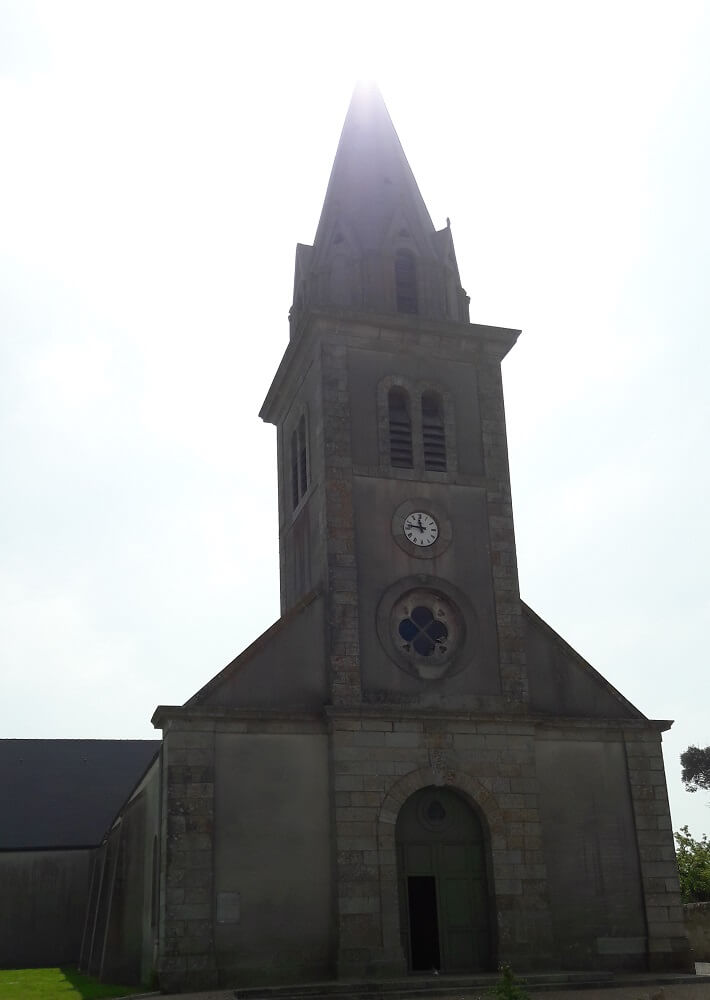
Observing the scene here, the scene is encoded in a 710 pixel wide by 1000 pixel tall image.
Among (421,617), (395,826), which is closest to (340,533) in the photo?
(421,617)

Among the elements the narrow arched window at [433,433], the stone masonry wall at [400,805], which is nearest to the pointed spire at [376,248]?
the narrow arched window at [433,433]

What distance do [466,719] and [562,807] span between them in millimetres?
2706

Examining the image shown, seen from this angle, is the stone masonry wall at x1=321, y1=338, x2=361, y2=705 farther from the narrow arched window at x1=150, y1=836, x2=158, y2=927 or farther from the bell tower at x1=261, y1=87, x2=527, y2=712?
the narrow arched window at x1=150, y1=836, x2=158, y2=927

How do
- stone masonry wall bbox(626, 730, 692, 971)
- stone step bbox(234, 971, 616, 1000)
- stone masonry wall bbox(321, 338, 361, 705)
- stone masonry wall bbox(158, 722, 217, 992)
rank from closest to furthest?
stone step bbox(234, 971, 616, 1000), stone masonry wall bbox(158, 722, 217, 992), stone masonry wall bbox(626, 730, 692, 971), stone masonry wall bbox(321, 338, 361, 705)

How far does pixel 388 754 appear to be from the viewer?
2072cm

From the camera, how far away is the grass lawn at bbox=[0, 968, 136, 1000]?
2042cm

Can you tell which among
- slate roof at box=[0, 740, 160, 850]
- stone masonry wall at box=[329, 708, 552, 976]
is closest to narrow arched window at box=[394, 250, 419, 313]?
stone masonry wall at box=[329, 708, 552, 976]

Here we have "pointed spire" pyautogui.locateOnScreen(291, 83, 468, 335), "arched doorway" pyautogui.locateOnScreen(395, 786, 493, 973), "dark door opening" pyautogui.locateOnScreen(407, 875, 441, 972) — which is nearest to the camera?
"dark door opening" pyautogui.locateOnScreen(407, 875, 441, 972)

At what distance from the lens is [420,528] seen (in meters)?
23.2

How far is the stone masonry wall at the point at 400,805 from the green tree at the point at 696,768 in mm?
34935

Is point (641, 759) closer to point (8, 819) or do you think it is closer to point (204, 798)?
point (204, 798)

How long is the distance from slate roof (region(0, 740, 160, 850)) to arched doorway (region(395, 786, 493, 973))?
59.6 ft

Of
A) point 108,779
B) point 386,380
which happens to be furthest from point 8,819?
point 386,380

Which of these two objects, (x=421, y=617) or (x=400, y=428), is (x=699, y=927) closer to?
(x=421, y=617)
